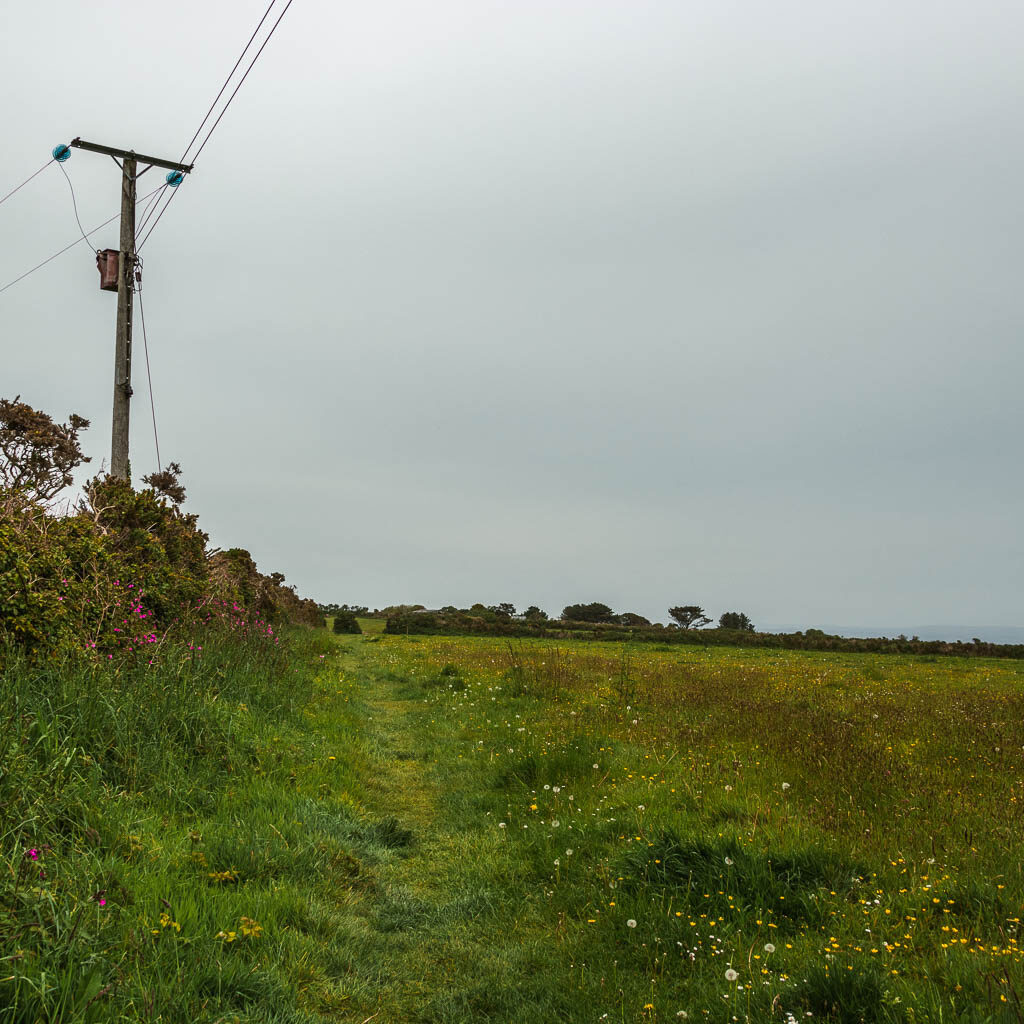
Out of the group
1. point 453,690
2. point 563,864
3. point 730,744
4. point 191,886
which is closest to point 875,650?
point 453,690

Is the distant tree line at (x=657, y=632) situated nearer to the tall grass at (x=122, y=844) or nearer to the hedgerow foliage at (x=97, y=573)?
the hedgerow foliage at (x=97, y=573)

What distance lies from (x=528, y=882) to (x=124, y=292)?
15.0m

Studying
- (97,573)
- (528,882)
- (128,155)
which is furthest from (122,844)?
(128,155)

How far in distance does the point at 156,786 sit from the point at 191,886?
70.8 inches

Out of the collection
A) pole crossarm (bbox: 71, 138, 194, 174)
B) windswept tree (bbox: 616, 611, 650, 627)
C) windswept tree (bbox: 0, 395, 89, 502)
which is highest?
pole crossarm (bbox: 71, 138, 194, 174)

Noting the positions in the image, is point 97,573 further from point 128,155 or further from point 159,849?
point 128,155

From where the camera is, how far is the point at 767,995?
132 inches

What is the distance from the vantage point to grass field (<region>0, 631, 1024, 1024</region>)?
3.35 m

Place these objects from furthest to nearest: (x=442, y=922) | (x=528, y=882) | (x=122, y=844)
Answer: (x=528, y=882)
(x=442, y=922)
(x=122, y=844)

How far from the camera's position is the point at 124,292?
553 inches

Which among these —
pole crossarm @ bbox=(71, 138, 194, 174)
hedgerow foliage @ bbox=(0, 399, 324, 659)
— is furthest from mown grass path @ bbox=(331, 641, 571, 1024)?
pole crossarm @ bbox=(71, 138, 194, 174)

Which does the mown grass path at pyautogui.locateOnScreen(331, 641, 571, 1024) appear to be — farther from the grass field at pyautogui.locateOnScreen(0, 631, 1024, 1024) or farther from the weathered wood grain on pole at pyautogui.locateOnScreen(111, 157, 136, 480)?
the weathered wood grain on pole at pyautogui.locateOnScreen(111, 157, 136, 480)

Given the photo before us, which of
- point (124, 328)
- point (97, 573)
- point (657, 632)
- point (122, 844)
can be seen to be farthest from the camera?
point (657, 632)

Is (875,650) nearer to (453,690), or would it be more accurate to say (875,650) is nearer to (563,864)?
(453,690)
